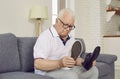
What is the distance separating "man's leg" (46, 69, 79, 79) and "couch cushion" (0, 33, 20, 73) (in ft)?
1.74

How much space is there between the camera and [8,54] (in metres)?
2.50

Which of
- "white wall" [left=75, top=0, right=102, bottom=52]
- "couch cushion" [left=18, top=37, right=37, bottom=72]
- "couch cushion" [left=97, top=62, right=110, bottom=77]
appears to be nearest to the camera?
"couch cushion" [left=18, top=37, right=37, bottom=72]

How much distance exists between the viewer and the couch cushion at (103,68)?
10.3 feet

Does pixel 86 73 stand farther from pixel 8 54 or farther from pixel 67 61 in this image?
pixel 8 54

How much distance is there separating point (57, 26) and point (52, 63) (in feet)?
1.31

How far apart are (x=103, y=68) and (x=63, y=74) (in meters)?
1.29

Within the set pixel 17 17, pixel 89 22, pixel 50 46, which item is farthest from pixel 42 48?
pixel 89 22

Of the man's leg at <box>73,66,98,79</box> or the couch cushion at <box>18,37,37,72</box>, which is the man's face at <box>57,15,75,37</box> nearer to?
the man's leg at <box>73,66,98,79</box>

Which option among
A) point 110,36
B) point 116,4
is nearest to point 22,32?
point 110,36

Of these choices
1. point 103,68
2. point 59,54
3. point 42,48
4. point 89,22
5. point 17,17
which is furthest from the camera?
point 89,22

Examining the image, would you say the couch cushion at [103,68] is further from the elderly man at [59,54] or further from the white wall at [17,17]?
the white wall at [17,17]

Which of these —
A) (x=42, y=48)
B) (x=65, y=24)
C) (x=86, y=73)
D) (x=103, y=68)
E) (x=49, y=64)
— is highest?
(x=65, y=24)

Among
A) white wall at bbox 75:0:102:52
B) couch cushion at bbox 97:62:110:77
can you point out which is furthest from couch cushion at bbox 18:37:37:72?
white wall at bbox 75:0:102:52

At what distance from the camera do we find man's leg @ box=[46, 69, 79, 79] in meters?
1.98
